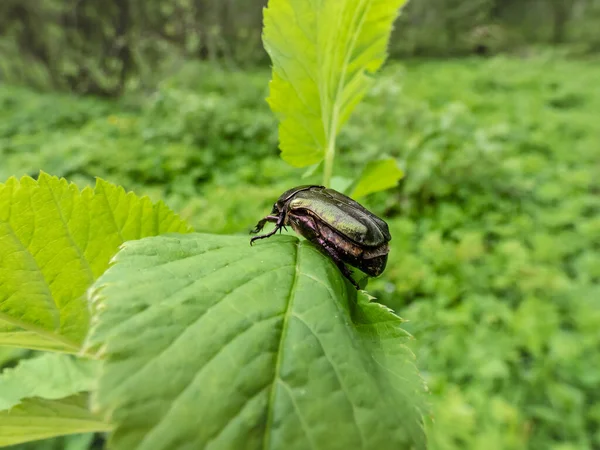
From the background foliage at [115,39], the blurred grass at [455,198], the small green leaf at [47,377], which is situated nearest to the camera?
the small green leaf at [47,377]

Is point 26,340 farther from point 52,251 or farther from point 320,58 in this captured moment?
point 320,58

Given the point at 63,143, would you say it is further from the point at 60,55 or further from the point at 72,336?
the point at 72,336

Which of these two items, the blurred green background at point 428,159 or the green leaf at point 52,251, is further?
the blurred green background at point 428,159

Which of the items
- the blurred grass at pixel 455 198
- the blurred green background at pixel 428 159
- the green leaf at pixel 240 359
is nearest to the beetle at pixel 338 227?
the green leaf at pixel 240 359

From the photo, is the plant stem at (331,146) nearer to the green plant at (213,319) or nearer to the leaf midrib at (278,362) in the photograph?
the green plant at (213,319)

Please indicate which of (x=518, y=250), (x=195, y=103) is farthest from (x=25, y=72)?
(x=518, y=250)

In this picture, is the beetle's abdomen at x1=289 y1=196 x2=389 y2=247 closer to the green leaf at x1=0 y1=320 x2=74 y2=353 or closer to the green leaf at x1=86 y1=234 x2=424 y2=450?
the green leaf at x1=86 y1=234 x2=424 y2=450
